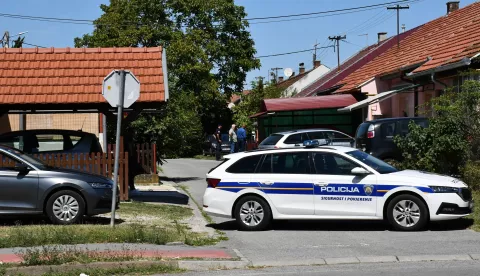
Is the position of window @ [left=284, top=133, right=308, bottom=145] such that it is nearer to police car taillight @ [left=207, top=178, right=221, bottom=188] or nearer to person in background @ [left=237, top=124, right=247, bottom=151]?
person in background @ [left=237, top=124, right=247, bottom=151]

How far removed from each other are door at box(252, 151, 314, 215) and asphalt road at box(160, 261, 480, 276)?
3284mm

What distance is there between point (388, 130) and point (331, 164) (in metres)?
8.16

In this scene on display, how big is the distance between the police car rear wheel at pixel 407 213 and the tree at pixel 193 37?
36910mm

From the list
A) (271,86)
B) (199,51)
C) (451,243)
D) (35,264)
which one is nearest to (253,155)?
(451,243)

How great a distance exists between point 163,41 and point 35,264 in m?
43.3

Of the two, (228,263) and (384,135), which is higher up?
(384,135)

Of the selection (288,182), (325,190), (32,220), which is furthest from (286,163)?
(32,220)

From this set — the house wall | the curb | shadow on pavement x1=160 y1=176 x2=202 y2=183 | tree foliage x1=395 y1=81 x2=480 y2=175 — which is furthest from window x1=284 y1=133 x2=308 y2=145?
the curb

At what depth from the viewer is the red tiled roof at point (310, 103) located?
3406 cm

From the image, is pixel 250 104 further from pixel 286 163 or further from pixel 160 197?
pixel 286 163

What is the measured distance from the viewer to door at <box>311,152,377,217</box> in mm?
13055

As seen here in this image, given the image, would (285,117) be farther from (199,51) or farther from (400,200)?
(400,200)

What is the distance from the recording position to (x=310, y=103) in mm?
35312

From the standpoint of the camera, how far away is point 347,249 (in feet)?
37.4
